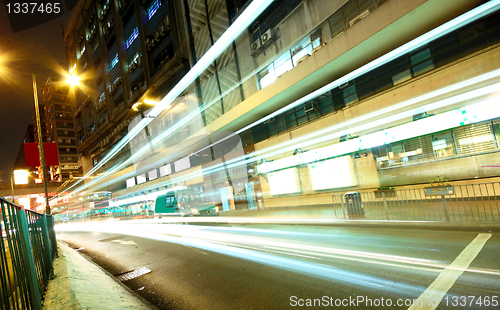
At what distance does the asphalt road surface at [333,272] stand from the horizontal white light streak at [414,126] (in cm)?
627

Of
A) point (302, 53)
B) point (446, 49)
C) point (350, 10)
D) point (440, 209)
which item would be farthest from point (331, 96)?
point (440, 209)

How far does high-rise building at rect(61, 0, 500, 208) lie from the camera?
11.3 meters

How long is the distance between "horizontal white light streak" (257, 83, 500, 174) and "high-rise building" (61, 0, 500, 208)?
5 cm

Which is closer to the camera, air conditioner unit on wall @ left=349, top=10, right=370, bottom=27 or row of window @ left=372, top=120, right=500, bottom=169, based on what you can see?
row of window @ left=372, top=120, right=500, bottom=169

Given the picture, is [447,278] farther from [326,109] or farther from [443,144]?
[326,109]

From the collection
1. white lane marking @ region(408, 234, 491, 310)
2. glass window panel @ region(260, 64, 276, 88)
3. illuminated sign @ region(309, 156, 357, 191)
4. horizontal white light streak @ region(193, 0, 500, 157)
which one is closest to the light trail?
illuminated sign @ region(309, 156, 357, 191)

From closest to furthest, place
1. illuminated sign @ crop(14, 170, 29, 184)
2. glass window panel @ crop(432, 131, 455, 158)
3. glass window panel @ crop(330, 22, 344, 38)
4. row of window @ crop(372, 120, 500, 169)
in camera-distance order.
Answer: row of window @ crop(372, 120, 500, 169)
glass window panel @ crop(432, 131, 455, 158)
glass window panel @ crop(330, 22, 344, 38)
illuminated sign @ crop(14, 170, 29, 184)

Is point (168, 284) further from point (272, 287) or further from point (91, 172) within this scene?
point (91, 172)

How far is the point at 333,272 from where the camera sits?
5.23 m

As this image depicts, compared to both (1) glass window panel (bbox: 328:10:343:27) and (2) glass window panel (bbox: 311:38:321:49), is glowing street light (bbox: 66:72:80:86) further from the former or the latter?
(1) glass window panel (bbox: 328:10:343:27)

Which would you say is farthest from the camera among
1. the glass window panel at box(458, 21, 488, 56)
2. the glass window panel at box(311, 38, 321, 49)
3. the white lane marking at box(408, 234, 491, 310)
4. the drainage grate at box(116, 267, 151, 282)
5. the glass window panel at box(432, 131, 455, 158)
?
the glass window panel at box(311, 38, 321, 49)

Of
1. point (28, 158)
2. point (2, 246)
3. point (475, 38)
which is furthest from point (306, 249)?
point (28, 158)

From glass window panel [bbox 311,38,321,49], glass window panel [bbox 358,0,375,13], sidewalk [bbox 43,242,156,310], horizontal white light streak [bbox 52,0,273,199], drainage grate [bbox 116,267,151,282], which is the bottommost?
drainage grate [bbox 116,267,151,282]

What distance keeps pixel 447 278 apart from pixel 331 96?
1412cm
